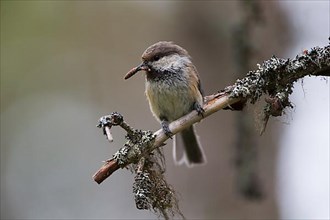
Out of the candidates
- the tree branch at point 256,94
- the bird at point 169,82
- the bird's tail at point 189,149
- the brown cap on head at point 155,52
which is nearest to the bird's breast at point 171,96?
the bird at point 169,82

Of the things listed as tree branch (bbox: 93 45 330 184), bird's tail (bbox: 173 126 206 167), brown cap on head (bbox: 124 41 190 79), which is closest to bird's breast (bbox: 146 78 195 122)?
brown cap on head (bbox: 124 41 190 79)

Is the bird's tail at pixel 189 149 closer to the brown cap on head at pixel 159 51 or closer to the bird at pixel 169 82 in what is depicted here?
the bird at pixel 169 82

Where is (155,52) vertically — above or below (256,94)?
above

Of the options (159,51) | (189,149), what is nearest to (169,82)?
(159,51)

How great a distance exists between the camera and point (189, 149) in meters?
4.23

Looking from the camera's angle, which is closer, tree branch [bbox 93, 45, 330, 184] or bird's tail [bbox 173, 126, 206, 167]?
tree branch [bbox 93, 45, 330, 184]

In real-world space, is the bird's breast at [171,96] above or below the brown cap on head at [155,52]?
below

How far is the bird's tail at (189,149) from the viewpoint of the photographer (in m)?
4.18

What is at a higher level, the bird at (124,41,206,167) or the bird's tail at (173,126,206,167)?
the bird at (124,41,206,167)

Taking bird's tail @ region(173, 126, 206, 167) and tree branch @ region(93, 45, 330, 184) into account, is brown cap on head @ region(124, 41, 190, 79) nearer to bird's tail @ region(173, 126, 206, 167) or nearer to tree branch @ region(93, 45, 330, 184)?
bird's tail @ region(173, 126, 206, 167)

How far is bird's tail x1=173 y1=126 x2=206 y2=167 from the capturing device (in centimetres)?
418

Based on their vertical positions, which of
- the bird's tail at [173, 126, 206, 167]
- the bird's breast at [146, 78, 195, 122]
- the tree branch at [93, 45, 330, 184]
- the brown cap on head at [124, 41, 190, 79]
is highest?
the brown cap on head at [124, 41, 190, 79]

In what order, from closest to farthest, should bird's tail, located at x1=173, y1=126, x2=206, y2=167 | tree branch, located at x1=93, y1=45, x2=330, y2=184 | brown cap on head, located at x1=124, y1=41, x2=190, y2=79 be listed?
tree branch, located at x1=93, y1=45, x2=330, y2=184, brown cap on head, located at x1=124, y1=41, x2=190, y2=79, bird's tail, located at x1=173, y1=126, x2=206, y2=167

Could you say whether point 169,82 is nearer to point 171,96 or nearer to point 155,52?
point 171,96
